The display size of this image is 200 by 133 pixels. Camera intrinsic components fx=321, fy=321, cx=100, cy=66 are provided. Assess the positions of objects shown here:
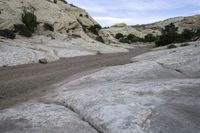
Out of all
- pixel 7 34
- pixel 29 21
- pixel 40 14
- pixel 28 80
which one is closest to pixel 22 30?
pixel 29 21

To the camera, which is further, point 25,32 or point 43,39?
point 43,39

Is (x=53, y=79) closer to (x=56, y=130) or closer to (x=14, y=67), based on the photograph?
(x=14, y=67)

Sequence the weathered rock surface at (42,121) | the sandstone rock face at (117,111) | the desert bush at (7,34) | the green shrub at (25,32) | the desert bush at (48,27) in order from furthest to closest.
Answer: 1. the desert bush at (48,27)
2. the green shrub at (25,32)
3. the desert bush at (7,34)
4. the weathered rock surface at (42,121)
5. the sandstone rock face at (117,111)

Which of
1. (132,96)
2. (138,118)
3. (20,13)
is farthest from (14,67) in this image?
(20,13)

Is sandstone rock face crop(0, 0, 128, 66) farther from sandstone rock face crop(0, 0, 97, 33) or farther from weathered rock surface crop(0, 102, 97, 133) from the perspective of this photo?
weathered rock surface crop(0, 102, 97, 133)

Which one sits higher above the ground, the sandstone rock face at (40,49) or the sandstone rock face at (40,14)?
the sandstone rock face at (40,14)

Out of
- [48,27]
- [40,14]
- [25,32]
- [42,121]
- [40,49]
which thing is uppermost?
[40,14]

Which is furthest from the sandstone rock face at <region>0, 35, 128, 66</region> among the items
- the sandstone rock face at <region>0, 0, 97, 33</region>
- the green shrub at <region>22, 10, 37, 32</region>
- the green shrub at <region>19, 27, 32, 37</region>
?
the sandstone rock face at <region>0, 0, 97, 33</region>

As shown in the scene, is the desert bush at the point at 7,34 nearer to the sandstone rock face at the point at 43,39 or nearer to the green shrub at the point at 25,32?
the sandstone rock face at the point at 43,39

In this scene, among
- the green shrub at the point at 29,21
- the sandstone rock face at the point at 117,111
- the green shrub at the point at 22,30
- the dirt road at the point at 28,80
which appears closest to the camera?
the sandstone rock face at the point at 117,111

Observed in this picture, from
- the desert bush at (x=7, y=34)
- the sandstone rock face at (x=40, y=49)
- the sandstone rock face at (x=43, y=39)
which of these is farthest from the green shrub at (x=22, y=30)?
the desert bush at (x=7, y=34)

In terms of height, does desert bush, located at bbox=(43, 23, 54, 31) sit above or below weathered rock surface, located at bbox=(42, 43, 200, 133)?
above

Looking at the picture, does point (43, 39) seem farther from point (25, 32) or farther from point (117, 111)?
point (117, 111)

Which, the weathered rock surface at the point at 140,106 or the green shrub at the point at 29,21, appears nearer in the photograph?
the weathered rock surface at the point at 140,106
